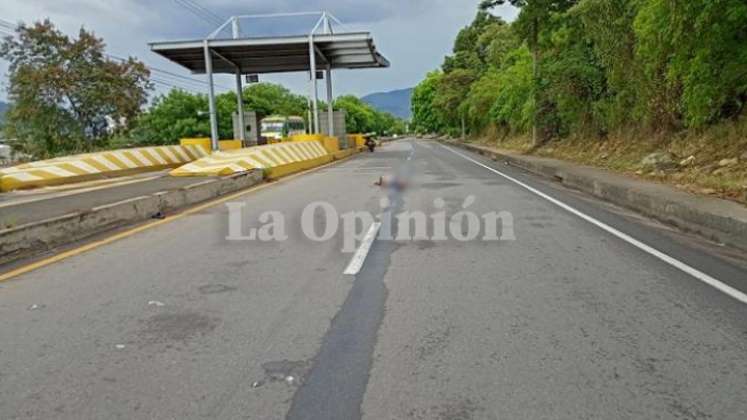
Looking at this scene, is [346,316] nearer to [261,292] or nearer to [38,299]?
[261,292]

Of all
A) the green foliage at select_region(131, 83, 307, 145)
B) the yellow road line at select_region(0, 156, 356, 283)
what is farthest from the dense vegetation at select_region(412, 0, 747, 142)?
the green foliage at select_region(131, 83, 307, 145)

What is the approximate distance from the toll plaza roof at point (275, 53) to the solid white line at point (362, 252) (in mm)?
21828

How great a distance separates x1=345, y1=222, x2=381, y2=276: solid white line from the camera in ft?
19.5

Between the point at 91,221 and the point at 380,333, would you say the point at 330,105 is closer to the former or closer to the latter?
the point at 91,221

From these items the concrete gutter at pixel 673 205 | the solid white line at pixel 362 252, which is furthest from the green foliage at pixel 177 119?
the solid white line at pixel 362 252

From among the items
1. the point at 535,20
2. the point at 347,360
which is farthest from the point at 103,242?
the point at 535,20

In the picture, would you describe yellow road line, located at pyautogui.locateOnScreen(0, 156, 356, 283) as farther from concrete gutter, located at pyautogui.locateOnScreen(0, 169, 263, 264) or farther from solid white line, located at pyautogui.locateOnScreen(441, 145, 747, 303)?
solid white line, located at pyautogui.locateOnScreen(441, 145, 747, 303)

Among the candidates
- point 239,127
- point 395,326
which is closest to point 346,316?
point 395,326

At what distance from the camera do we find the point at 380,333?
13.4ft

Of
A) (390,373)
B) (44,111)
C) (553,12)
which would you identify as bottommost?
(390,373)

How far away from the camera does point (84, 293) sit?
16.9 feet

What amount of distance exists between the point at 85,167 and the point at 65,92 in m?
22.8

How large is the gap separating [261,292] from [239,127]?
31890mm

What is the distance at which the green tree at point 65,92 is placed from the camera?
3356 cm
